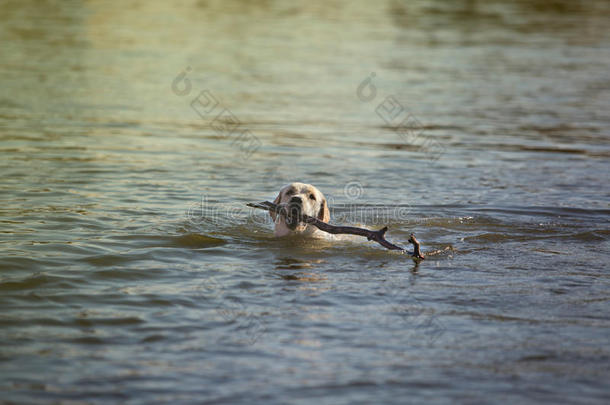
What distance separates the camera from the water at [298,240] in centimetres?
613

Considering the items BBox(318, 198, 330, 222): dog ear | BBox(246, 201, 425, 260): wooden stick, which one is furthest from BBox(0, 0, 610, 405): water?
BBox(318, 198, 330, 222): dog ear

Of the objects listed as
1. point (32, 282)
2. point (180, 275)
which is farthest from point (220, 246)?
point (32, 282)

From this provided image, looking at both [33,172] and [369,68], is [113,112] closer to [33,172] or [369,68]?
[33,172]

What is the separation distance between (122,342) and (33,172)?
→ 305 inches

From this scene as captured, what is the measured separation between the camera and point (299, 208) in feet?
32.5

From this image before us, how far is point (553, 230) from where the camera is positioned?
36.5 feet

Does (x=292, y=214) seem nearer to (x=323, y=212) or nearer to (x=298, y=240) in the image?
(x=298, y=240)

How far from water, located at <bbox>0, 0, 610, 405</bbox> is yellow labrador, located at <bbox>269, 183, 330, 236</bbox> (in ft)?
1.08

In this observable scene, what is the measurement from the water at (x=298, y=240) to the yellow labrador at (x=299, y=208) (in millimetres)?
328

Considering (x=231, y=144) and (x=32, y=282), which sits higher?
(x=231, y=144)

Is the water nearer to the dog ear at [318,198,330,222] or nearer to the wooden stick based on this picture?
the wooden stick

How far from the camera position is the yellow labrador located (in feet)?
32.5

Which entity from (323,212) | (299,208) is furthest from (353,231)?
(323,212)

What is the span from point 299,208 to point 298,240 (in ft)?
1.75
